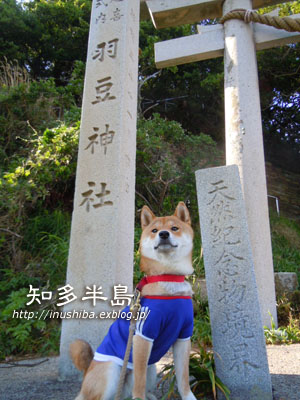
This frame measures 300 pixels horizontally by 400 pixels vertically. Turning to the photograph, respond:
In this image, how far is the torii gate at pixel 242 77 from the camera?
4.02 meters

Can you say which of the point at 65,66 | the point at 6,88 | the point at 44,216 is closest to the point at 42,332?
the point at 44,216

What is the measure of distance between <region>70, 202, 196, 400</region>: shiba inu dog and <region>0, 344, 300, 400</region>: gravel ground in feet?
1.97

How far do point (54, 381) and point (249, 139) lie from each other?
141 inches

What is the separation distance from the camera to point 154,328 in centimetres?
165

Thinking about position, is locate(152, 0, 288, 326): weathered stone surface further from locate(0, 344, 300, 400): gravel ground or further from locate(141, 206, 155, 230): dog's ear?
locate(141, 206, 155, 230): dog's ear

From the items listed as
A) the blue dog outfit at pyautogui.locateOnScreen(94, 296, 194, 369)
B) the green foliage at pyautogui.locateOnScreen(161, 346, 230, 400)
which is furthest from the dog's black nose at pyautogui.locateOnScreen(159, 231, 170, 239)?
the green foliage at pyautogui.locateOnScreen(161, 346, 230, 400)

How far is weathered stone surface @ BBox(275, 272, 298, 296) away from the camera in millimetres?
4684

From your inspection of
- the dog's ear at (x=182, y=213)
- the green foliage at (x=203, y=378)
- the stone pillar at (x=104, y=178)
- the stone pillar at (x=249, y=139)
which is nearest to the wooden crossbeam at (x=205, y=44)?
the stone pillar at (x=249, y=139)

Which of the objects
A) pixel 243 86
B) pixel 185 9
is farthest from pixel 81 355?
pixel 185 9

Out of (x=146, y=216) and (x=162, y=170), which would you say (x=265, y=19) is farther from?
(x=146, y=216)

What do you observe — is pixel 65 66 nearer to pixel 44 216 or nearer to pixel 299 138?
pixel 44 216

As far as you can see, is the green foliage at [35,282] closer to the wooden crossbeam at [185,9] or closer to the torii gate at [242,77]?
the torii gate at [242,77]

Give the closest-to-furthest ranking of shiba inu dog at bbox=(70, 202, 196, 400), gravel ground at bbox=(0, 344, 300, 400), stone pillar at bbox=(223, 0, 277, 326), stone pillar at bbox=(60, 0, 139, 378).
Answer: shiba inu dog at bbox=(70, 202, 196, 400)
gravel ground at bbox=(0, 344, 300, 400)
stone pillar at bbox=(60, 0, 139, 378)
stone pillar at bbox=(223, 0, 277, 326)

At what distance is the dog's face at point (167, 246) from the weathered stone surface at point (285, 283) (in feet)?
11.3
